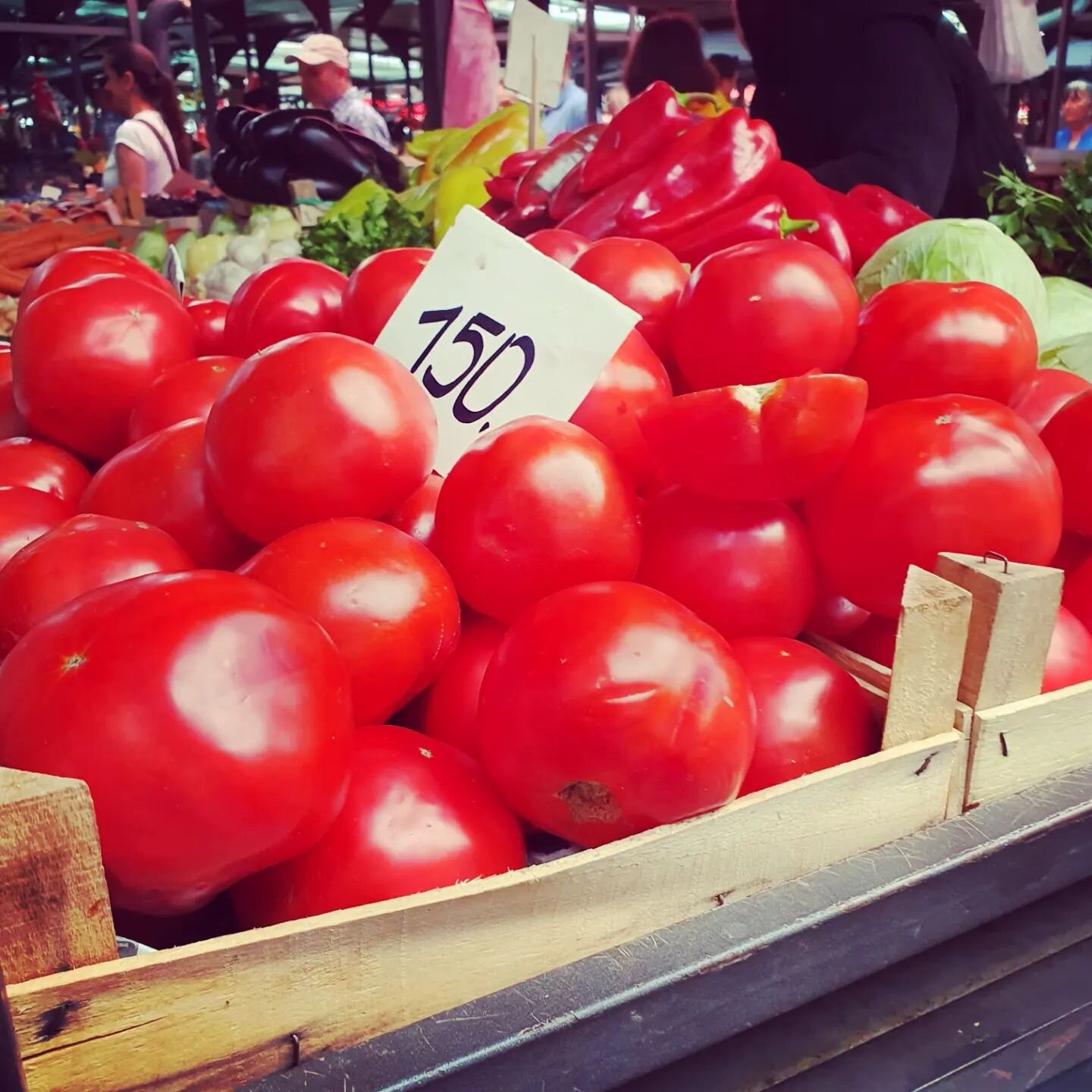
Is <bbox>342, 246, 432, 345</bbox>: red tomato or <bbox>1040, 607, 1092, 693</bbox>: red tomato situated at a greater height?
<bbox>342, 246, 432, 345</bbox>: red tomato

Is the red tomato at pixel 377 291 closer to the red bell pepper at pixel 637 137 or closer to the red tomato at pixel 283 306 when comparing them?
the red tomato at pixel 283 306

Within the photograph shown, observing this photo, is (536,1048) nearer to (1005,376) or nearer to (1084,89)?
(1005,376)

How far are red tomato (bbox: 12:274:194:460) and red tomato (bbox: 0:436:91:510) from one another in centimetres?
4

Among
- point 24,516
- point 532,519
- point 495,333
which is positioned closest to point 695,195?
point 495,333

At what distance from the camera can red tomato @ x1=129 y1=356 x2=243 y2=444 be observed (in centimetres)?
113

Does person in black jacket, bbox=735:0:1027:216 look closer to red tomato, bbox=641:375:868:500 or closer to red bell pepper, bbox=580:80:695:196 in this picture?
red bell pepper, bbox=580:80:695:196

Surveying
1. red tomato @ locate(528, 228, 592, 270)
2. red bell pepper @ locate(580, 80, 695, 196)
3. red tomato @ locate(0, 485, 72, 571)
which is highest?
red bell pepper @ locate(580, 80, 695, 196)

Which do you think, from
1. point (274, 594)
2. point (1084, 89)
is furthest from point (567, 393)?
point (1084, 89)

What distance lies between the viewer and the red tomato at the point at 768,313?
106 centimetres

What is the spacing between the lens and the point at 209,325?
60.1 inches

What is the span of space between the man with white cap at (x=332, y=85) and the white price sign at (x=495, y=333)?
4.91 m

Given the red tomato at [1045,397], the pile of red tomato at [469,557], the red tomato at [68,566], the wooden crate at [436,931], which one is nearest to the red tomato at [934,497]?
A: the pile of red tomato at [469,557]

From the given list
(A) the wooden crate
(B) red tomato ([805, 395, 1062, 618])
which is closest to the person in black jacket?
(B) red tomato ([805, 395, 1062, 618])

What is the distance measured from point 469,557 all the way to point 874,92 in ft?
7.92
